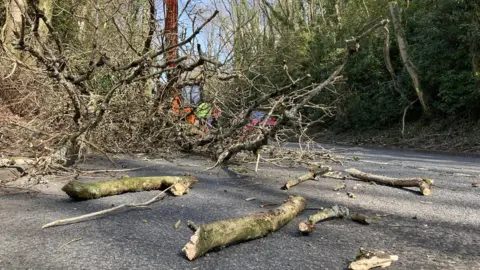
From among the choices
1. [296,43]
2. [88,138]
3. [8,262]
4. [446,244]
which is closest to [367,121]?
[296,43]

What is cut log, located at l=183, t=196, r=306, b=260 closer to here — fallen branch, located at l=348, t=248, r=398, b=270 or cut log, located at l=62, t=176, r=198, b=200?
fallen branch, located at l=348, t=248, r=398, b=270

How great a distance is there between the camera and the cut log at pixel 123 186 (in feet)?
10.9

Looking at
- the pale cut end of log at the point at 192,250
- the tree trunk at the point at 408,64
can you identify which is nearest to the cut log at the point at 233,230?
the pale cut end of log at the point at 192,250

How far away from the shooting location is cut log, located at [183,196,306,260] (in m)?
2.13

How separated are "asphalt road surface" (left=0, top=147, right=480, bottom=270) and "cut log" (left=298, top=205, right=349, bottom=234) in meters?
0.04

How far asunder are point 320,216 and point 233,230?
798 millimetres

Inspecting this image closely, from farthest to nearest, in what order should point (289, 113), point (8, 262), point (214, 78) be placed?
point (214, 78) < point (289, 113) < point (8, 262)

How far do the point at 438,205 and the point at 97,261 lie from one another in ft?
9.10

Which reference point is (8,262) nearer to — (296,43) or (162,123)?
(162,123)

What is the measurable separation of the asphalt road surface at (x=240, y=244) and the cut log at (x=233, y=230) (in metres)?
0.04

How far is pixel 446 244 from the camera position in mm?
2496

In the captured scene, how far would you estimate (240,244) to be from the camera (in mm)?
2367

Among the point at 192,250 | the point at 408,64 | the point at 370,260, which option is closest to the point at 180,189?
the point at 192,250

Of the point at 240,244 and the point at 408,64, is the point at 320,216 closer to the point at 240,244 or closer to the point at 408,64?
the point at 240,244
